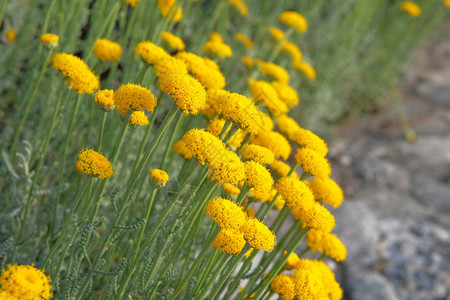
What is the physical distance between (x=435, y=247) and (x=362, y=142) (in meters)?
1.53

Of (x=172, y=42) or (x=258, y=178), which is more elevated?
(x=172, y=42)

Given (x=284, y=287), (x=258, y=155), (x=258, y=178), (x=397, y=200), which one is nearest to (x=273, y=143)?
(x=258, y=155)

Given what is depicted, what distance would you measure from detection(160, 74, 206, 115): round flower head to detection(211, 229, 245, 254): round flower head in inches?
12.3

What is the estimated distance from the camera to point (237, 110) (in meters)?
1.25

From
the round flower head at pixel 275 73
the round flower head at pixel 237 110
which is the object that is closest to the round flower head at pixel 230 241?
the round flower head at pixel 237 110

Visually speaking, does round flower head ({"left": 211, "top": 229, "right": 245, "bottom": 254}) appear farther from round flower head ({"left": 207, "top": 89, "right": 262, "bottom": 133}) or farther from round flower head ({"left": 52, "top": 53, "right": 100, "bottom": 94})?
round flower head ({"left": 52, "top": 53, "right": 100, "bottom": 94})

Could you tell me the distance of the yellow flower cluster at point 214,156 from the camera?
1.15 metres

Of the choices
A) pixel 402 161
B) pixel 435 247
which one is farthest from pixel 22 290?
pixel 402 161

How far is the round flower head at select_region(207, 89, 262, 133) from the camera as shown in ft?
4.09

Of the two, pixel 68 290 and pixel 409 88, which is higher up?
pixel 409 88

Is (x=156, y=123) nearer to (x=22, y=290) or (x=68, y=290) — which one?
(x=68, y=290)

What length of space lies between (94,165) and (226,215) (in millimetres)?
338

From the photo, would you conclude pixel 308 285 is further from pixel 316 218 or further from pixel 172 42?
pixel 172 42

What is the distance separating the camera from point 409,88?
582cm
